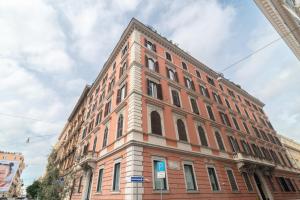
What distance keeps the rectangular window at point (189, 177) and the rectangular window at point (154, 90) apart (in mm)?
5984

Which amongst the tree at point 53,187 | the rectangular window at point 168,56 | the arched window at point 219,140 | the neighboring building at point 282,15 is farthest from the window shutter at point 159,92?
the tree at point 53,187

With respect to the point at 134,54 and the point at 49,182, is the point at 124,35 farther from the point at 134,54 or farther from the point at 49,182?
the point at 49,182

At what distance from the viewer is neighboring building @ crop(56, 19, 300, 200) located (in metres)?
10.8

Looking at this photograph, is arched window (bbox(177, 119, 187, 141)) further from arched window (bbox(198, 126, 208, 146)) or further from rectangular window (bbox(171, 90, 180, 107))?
arched window (bbox(198, 126, 208, 146))

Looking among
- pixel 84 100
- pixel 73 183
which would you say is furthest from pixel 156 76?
pixel 84 100

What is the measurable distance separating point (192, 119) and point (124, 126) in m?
6.81

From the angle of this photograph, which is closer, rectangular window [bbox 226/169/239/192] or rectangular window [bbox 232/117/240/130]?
rectangular window [bbox 226/169/239/192]

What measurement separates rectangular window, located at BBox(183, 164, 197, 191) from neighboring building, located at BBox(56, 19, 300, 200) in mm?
66

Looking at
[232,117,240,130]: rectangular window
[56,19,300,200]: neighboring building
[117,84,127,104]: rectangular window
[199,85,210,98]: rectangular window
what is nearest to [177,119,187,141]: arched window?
[56,19,300,200]: neighboring building

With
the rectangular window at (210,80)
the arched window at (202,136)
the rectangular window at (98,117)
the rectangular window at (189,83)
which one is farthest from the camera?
the rectangular window at (210,80)

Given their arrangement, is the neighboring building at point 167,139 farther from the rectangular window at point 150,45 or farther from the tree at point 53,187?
the tree at point 53,187

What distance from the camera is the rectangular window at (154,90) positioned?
47.2ft

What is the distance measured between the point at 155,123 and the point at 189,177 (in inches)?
179

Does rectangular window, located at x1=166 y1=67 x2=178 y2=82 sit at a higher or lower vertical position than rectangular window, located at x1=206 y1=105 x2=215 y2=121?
higher
